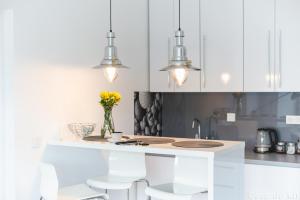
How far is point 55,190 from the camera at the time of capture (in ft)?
9.84

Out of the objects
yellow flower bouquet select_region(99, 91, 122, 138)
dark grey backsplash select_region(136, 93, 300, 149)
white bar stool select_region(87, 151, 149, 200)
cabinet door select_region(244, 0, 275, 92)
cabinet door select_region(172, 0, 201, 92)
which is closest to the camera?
yellow flower bouquet select_region(99, 91, 122, 138)

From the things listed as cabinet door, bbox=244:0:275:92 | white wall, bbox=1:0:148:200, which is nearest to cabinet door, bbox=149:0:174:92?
white wall, bbox=1:0:148:200

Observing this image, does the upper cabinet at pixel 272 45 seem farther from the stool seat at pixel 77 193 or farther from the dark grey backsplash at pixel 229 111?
the stool seat at pixel 77 193

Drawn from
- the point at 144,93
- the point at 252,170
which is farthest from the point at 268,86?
the point at 144,93

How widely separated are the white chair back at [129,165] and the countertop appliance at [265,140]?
1.31 m

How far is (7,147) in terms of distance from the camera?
3246mm

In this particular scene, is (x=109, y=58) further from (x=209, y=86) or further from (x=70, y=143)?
(x=209, y=86)

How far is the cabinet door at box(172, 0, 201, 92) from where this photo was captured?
4.38m

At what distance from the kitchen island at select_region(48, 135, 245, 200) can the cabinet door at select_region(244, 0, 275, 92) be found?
3.54ft

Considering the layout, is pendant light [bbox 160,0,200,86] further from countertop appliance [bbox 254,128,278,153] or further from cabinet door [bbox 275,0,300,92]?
countertop appliance [bbox 254,128,278,153]

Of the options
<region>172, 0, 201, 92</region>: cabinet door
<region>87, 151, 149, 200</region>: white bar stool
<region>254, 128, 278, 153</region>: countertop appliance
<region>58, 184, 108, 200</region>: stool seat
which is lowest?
<region>58, 184, 108, 200</region>: stool seat

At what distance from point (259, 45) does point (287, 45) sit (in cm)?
27

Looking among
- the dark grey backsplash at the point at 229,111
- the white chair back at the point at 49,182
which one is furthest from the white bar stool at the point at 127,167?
the dark grey backsplash at the point at 229,111

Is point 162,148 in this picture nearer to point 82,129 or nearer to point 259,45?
point 82,129
